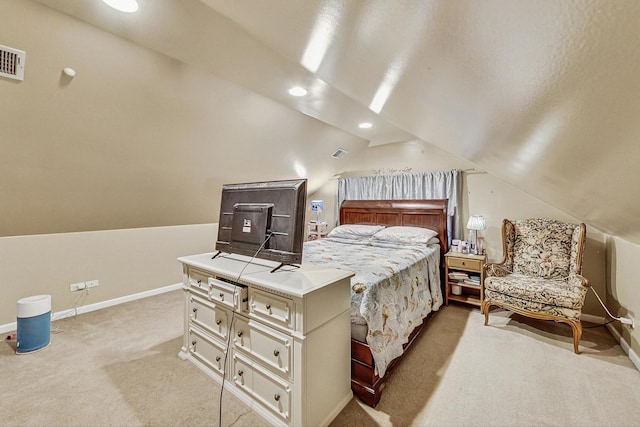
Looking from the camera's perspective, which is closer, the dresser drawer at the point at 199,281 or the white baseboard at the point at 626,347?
the dresser drawer at the point at 199,281

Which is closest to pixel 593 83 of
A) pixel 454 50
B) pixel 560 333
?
pixel 454 50

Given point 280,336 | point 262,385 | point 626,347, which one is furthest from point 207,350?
point 626,347

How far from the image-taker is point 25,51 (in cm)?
158

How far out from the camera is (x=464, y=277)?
3250 millimetres

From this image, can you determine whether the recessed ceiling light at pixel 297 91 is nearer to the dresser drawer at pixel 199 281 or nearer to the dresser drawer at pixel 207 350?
the dresser drawer at pixel 199 281

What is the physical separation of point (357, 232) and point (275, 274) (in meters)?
2.46

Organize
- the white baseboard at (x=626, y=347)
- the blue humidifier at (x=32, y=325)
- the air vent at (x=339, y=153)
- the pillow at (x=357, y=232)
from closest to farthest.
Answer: the white baseboard at (x=626, y=347), the blue humidifier at (x=32, y=325), the pillow at (x=357, y=232), the air vent at (x=339, y=153)

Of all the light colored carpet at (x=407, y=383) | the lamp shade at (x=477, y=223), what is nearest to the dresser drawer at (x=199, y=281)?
the light colored carpet at (x=407, y=383)

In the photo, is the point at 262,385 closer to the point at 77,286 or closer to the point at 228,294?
the point at 228,294

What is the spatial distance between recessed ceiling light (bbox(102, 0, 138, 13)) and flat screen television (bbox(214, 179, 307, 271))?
1133 millimetres

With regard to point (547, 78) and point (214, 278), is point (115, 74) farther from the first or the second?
point (547, 78)

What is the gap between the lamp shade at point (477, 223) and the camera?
3.22 metres

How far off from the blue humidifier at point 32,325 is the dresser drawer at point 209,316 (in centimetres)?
140

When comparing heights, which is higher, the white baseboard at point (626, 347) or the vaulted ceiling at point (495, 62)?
the vaulted ceiling at point (495, 62)
